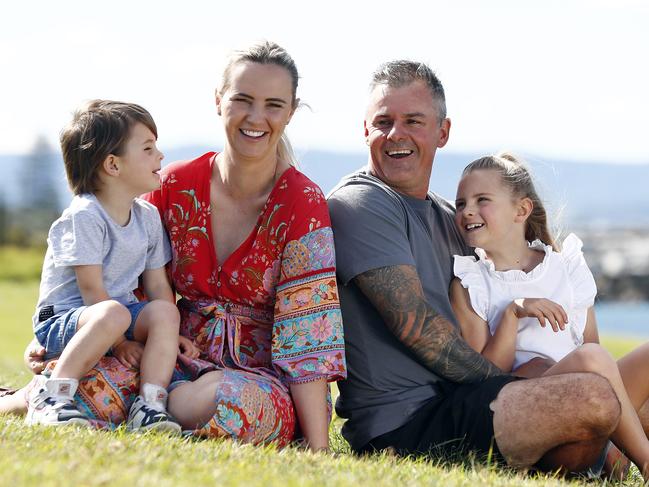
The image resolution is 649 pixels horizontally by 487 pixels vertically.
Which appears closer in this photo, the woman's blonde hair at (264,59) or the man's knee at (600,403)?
the man's knee at (600,403)

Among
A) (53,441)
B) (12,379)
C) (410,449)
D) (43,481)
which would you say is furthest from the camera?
(12,379)

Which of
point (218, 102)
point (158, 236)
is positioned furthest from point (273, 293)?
point (218, 102)

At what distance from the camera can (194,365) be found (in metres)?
5.26

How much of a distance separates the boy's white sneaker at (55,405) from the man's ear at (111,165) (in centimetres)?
109

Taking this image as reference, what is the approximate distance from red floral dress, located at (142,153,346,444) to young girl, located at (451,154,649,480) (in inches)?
30.5

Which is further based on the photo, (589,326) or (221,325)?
(589,326)

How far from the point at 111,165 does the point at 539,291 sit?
234 cm

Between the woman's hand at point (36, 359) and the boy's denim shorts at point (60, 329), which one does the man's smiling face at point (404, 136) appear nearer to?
the boy's denim shorts at point (60, 329)

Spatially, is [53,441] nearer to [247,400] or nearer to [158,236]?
[247,400]

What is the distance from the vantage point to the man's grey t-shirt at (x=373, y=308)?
5.26 meters

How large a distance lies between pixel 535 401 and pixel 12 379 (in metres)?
4.06

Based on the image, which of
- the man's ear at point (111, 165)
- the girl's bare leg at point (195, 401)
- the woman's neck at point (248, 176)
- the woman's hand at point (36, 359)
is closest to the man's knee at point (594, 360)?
the girl's bare leg at point (195, 401)

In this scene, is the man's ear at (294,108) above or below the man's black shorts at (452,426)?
above

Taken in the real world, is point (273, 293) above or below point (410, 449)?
above
